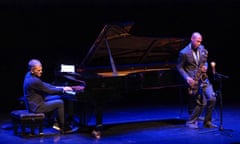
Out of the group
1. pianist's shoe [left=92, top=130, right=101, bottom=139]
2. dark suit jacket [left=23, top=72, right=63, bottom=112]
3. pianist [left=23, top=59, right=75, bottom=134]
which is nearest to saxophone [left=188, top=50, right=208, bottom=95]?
pianist's shoe [left=92, top=130, right=101, bottom=139]

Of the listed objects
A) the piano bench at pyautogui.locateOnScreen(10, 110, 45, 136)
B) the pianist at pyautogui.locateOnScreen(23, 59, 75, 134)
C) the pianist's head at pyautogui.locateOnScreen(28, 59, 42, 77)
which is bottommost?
the piano bench at pyautogui.locateOnScreen(10, 110, 45, 136)

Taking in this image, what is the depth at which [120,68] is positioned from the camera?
841cm

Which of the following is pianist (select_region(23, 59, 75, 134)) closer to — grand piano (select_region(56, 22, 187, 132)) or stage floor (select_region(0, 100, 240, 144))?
grand piano (select_region(56, 22, 187, 132))

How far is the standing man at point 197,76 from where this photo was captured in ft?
25.3

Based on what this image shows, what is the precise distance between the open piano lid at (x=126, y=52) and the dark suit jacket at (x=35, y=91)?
73 cm

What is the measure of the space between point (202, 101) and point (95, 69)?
66.7 inches

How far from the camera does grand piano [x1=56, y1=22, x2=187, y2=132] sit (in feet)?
23.9

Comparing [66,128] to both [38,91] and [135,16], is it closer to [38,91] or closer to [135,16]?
[38,91]

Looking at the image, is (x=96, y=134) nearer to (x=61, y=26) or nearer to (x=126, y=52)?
(x=126, y=52)

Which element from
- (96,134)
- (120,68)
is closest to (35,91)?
(96,134)

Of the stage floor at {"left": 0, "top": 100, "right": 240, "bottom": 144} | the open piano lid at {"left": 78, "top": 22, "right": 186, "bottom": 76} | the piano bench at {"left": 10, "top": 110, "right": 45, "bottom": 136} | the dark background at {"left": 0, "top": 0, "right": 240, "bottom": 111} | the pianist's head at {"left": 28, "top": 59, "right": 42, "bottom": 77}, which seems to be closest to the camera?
the stage floor at {"left": 0, "top": 100, "right": 240, "bottom": 144}

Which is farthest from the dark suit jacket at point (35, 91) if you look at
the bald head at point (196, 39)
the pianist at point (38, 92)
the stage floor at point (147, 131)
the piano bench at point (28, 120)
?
the bald head at point (196, 39)

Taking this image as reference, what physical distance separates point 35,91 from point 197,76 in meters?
2.36

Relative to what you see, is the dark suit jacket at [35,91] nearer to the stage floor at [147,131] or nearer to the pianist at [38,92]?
the pianist at [38,92]
